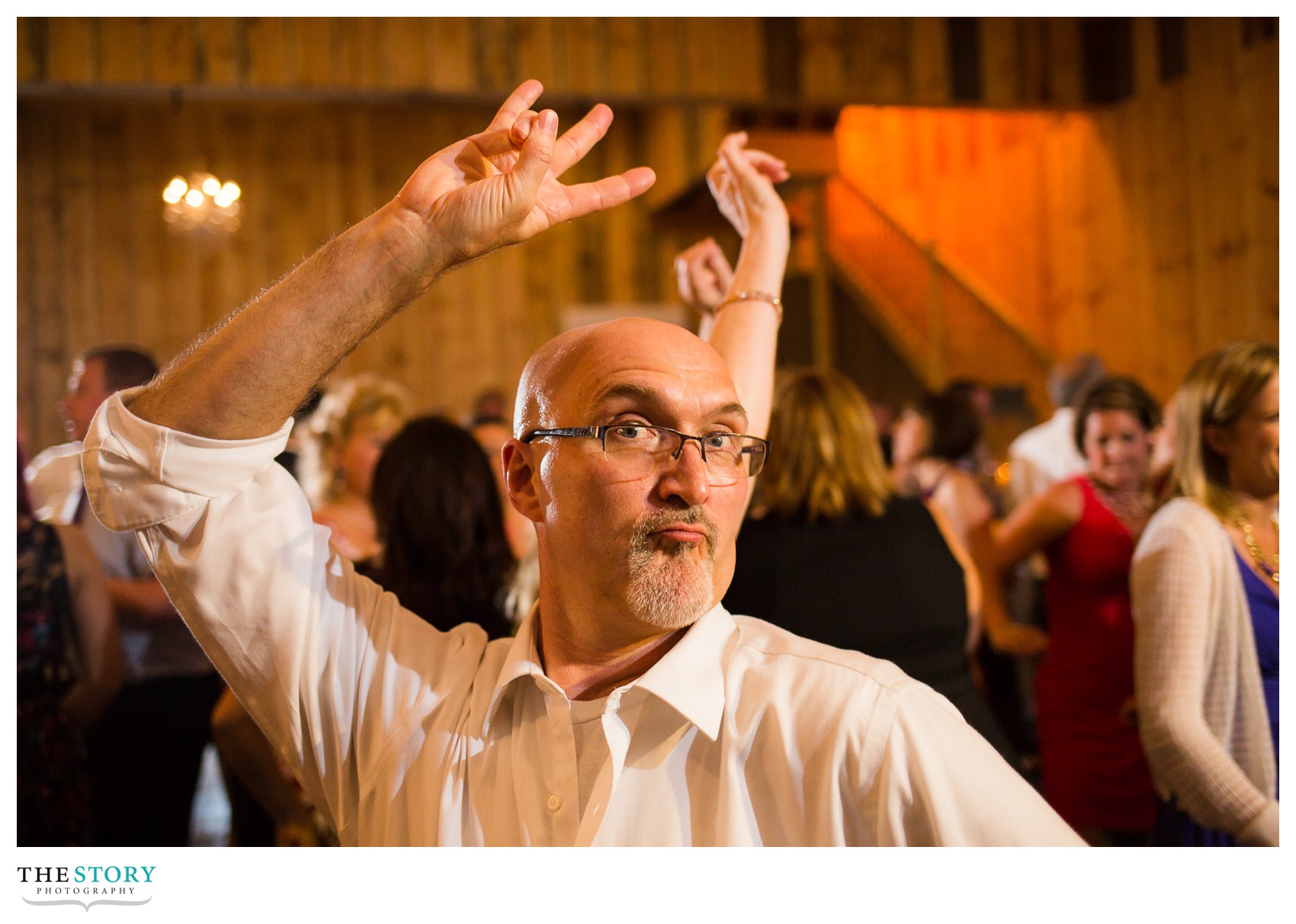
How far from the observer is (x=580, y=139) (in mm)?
1182

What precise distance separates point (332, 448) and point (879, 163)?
8672 mm

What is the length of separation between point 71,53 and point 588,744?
13.7ft

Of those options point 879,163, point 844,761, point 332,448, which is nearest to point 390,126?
point 879,163

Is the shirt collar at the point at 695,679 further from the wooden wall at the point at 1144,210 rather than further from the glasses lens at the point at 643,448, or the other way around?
the wooden wall at the point at 1144,210

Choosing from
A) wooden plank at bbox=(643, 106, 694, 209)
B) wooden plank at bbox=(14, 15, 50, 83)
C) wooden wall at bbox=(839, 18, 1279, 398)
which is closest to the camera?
wooden plank at bbox=(14, 15, 50, 83)

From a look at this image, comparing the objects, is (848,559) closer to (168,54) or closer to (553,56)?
(553,56)

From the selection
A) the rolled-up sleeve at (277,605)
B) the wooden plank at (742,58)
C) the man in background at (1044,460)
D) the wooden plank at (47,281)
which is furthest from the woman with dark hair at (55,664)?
the wooden plank at (47,281)

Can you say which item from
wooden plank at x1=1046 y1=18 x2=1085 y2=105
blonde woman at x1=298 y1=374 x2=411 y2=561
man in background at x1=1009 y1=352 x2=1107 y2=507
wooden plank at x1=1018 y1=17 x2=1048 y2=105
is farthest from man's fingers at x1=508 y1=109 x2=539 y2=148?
wooden plank at x1=1046 y1=18 x2=1085 y2=105

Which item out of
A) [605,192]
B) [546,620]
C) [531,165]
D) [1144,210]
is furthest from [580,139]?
[1144,210]

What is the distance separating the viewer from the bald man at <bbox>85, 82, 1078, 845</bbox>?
1.02 meters

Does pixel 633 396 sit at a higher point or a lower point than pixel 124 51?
lower

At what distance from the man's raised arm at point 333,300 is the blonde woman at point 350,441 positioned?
5.73 feet

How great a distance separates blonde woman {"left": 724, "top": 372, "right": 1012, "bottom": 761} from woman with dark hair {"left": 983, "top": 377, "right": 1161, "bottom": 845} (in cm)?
47

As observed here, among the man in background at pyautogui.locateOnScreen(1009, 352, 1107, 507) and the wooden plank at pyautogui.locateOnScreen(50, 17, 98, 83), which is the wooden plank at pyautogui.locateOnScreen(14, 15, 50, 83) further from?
the man in background at pyautogui.locateOnScreen(1009, 352, 1107, 507)
